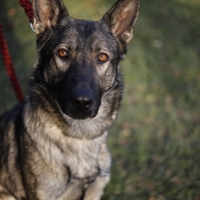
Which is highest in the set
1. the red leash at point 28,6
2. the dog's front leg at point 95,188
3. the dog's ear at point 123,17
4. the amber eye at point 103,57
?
the red leash at point 28,6

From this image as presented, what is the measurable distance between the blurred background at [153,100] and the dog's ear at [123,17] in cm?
201

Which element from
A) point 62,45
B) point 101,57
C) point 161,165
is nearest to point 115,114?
point 101,57

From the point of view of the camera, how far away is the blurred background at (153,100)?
4.16m

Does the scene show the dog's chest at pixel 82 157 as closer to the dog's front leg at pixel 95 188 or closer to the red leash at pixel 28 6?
the dog's front leg at pixel 95 188

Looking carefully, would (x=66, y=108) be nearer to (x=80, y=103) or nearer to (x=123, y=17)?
(x=80, y=103)

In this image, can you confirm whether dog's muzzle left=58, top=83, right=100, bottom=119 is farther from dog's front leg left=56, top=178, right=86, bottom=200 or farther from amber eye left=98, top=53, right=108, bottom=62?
dog's front leg left=56, top=178, right=86, bottom=200

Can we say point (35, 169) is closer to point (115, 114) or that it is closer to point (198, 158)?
point (115, 114)

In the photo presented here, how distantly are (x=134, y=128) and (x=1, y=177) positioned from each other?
2454mm

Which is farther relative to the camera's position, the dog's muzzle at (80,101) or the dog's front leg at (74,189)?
the dog's front leg at (74,189)

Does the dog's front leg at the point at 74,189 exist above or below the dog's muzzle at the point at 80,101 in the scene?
below

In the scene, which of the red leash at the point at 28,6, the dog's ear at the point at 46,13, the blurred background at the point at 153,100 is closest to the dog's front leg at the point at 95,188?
the blurred background at the point at 153,100

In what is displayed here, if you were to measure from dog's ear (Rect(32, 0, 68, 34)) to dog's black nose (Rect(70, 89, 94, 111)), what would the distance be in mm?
745

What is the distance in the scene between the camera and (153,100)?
19.1 feet

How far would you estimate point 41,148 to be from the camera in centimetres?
288
